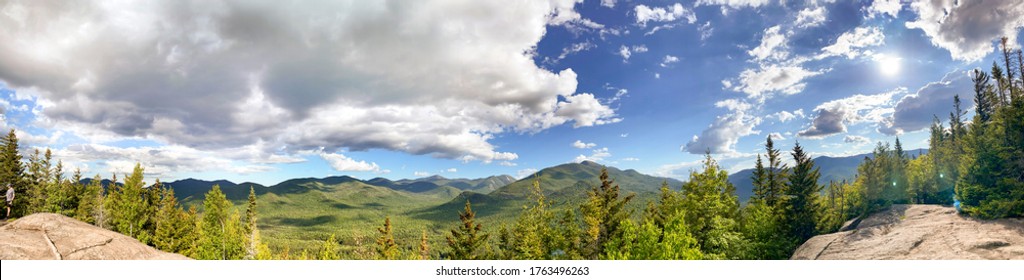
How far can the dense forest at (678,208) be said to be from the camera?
29109mm

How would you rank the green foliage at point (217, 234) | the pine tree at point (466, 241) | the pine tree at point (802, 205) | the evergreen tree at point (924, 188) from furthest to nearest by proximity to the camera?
the evergreen tree at point (924, 188)
the green foliage at point (217, 234)
the pine tree at point (466, 241)
the pine tree at point (802, 205)

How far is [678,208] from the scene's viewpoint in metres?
30.3

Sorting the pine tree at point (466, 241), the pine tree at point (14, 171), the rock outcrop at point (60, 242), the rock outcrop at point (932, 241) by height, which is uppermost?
the pine tree at point (14, 171)

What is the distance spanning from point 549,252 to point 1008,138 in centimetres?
3794

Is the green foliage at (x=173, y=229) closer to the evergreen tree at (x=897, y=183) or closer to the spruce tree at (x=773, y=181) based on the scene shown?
the spruce tree at (x=773, y=181)

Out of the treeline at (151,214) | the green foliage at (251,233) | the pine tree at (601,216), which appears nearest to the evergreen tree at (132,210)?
the treeline at (151,214)

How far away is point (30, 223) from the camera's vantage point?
801 inches

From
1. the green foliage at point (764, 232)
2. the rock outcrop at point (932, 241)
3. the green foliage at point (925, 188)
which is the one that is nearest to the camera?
the rock outcrop at point (932, 241)

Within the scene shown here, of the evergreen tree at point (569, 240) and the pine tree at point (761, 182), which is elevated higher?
the pine tree at point (761, 182)

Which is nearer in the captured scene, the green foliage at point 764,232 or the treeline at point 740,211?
the treeline at point 740,211

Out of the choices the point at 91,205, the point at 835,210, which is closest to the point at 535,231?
the point at 835,210

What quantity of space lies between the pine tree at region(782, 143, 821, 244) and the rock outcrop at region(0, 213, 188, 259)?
5484cm
